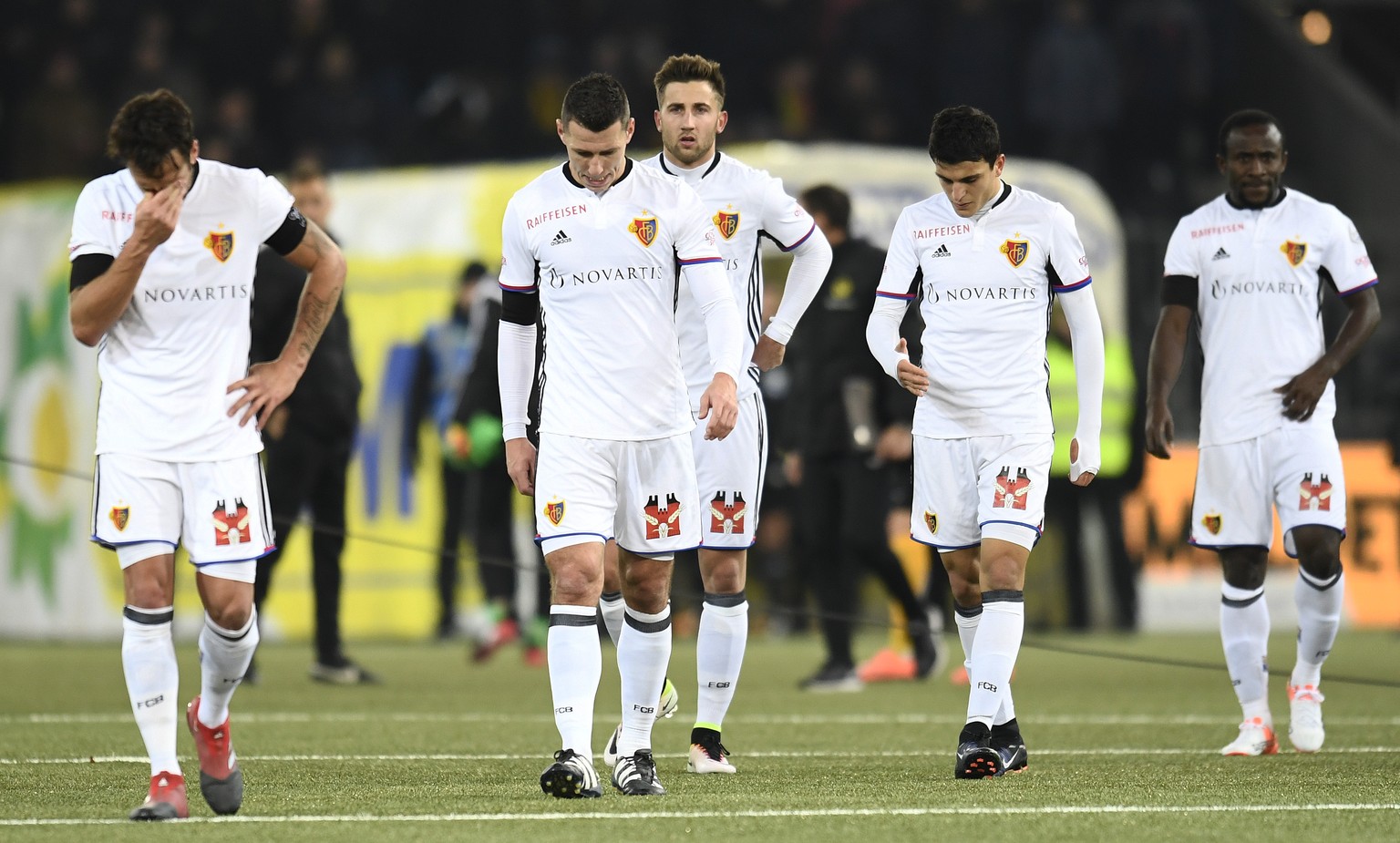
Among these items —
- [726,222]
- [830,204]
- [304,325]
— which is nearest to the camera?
[304,325]

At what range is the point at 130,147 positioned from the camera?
6285 mm

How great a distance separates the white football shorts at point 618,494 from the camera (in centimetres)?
696

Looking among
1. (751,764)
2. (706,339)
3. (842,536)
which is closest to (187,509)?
(706,339)

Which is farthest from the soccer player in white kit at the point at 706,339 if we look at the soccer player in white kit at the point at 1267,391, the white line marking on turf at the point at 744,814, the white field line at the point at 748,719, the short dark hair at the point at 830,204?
the short dark hair at the point at 830,204

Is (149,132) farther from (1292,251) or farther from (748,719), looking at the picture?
(748,719)

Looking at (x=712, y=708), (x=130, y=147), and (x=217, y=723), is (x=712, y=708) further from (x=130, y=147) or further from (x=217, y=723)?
(x=130, y=147)

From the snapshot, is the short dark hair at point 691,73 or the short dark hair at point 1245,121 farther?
the short dark hair at point 1245,121

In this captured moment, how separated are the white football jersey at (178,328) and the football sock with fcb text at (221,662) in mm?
523

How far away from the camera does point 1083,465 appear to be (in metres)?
7.63

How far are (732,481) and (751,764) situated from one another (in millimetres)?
1006

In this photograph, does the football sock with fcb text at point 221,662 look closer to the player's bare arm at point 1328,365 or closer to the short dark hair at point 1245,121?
the player's bare arm at point 1328,365

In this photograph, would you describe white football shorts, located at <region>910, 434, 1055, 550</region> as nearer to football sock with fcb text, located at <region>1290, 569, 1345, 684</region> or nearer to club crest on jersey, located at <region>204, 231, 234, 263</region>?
football sock with fcb text, located at <region>1290, 569, 1345, 684</region>

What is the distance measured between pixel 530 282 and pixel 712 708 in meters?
1.75

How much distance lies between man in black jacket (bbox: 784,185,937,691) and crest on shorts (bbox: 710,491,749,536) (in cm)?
378
